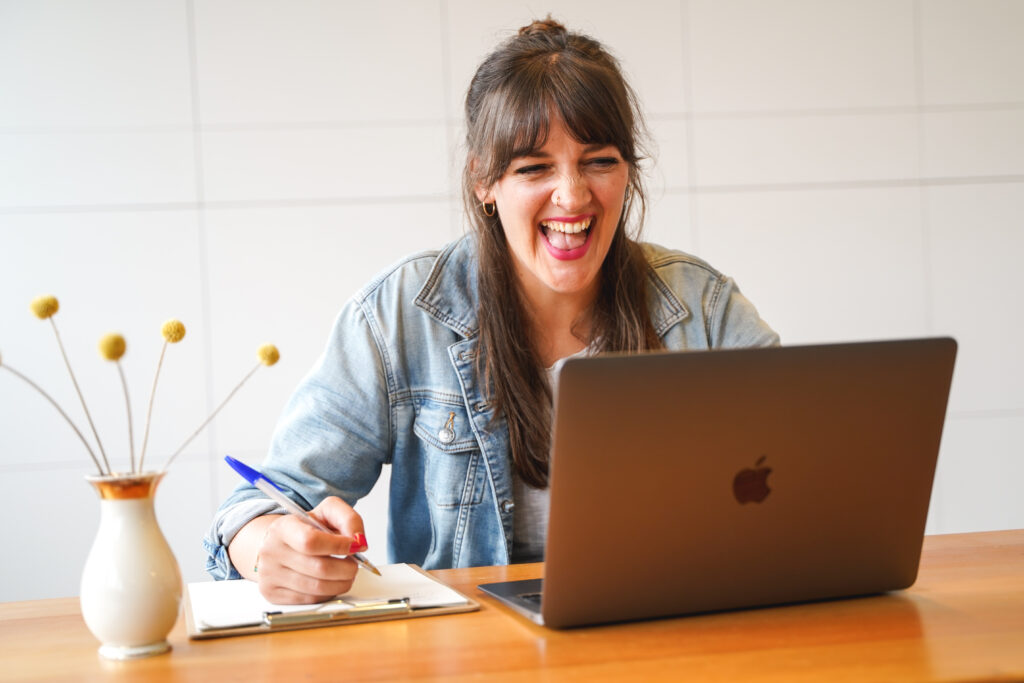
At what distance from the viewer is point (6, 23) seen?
297 cm

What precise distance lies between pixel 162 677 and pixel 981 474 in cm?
299

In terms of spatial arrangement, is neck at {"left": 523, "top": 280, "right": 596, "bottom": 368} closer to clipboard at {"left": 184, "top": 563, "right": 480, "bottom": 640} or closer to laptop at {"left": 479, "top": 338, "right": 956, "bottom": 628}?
clipboard at {"left": 184, "top": 563, "right": 480, "bottom": 640}

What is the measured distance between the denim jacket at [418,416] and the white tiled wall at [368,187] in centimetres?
120

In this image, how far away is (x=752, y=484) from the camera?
100 cm

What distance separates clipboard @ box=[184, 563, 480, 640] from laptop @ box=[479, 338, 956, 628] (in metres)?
0.10

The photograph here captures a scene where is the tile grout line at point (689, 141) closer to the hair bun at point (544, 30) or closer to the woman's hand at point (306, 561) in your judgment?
the hair bun at point (544, 30)

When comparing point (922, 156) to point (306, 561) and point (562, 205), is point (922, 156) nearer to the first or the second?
point (562, 205)

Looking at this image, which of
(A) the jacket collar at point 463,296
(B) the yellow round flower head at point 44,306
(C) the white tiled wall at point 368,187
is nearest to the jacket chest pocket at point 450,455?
(A) the jacket collar at point 463,296

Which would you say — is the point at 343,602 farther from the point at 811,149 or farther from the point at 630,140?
the point at 811,149

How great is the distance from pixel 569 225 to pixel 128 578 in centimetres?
97

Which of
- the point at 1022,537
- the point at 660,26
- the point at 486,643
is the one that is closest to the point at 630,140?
the point at 1022,537

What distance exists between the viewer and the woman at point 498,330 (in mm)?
1653

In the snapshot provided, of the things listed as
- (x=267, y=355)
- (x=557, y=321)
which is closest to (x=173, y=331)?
(x=267, y=355)

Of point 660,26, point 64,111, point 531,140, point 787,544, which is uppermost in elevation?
point 660,26
